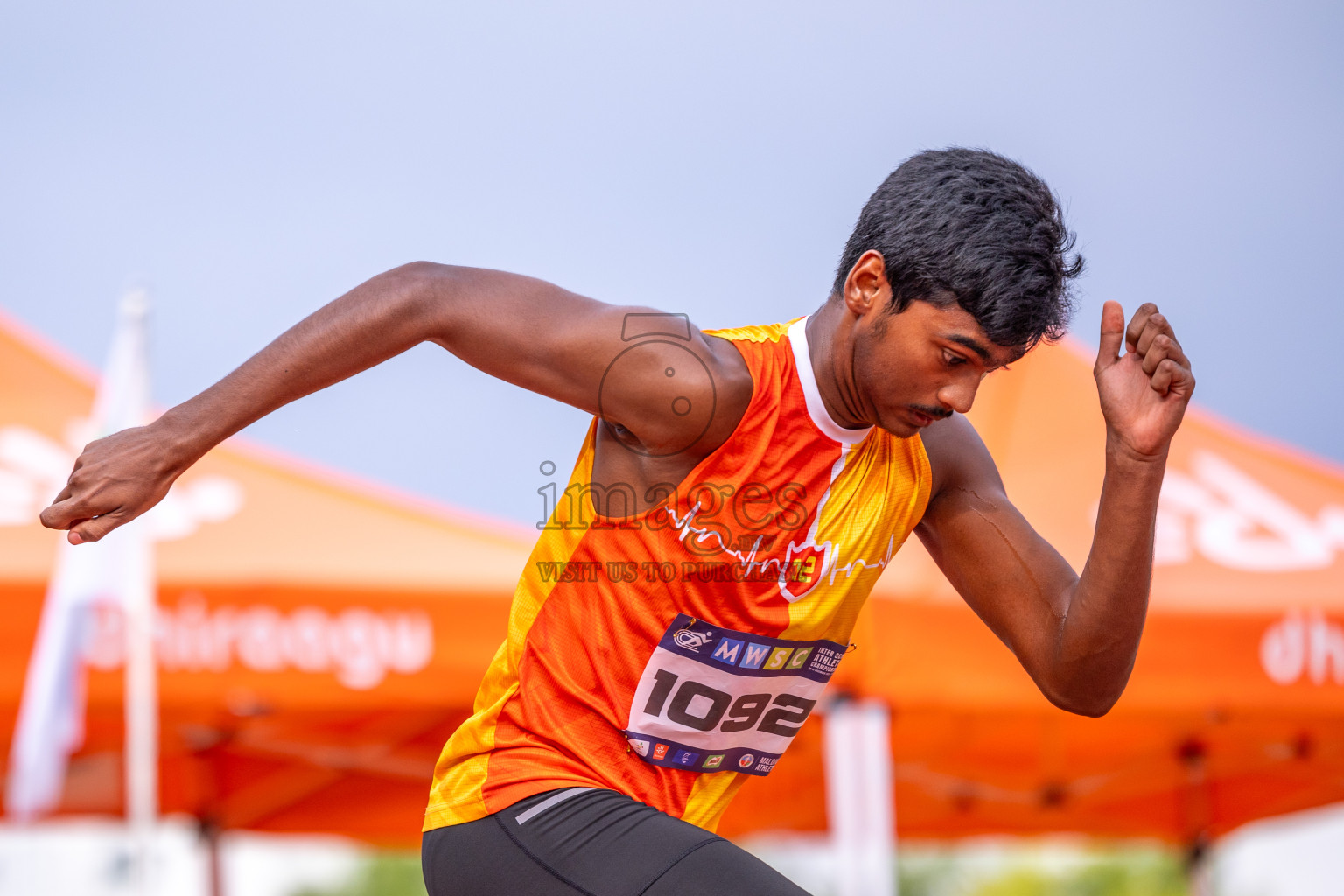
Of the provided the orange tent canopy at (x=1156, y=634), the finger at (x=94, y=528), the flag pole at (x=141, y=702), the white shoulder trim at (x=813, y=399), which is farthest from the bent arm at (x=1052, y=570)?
the flag pole at (x=141, y=702)

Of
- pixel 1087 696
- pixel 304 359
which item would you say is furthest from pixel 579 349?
pixel 1087 696

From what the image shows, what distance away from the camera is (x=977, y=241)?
1721 mm

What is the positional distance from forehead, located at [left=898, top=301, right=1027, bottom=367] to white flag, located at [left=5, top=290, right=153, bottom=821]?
257 cm

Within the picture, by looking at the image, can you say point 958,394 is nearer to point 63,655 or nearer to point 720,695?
point 720,695

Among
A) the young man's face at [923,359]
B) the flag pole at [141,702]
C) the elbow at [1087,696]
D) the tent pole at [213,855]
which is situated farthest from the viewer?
the tent pole at [213,855]

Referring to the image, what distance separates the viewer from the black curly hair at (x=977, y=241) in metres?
1.72

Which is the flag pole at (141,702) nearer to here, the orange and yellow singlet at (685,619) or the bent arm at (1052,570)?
the orange and yellow singlet at (685,619)

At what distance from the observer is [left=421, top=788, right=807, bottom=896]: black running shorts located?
1.53 meters

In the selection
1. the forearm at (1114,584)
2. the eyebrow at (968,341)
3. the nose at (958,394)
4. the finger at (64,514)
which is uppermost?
the eyebrow at (968,341)

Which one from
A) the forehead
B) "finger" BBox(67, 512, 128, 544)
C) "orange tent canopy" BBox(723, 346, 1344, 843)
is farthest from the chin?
"orange tent canopy" BBox(723, 346, 1344, 843)

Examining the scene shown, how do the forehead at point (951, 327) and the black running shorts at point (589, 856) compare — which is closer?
the black running shorts at point (589, 856)

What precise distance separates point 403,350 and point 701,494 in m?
0.47

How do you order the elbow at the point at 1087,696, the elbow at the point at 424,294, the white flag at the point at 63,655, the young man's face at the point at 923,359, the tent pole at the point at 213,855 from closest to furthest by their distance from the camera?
1. the elbow at the point at 424,294
2. the young man's face at the point at 923,359
3. the elbow at the point at 1087,696
4. the white flag at the point at 63,655
5. the tent pole at the point at 213,855

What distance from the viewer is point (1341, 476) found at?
454 centimetres
